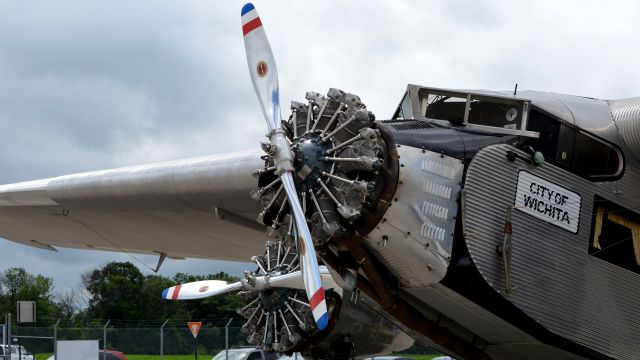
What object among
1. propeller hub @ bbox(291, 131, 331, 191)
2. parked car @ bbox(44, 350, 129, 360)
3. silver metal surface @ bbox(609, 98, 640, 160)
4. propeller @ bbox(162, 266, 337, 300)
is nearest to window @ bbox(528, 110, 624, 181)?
silver metal surface @ bbox(609, 98, 640, 160)

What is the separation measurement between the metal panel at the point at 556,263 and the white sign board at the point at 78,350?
1336 centimetres

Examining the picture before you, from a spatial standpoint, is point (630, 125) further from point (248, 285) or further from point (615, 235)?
point (248, 285)

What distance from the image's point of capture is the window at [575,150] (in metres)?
9.21

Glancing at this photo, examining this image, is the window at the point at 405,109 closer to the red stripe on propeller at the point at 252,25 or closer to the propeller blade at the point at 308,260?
the red stripe on propeller at the point at 252,25

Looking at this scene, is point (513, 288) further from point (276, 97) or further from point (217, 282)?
point (217, 282)

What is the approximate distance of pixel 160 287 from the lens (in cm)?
6312

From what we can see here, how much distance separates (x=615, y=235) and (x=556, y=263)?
1116 mm

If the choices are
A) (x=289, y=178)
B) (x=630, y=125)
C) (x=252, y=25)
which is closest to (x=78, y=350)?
(x=252, y=25)

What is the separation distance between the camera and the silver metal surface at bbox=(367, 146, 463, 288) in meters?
8.09

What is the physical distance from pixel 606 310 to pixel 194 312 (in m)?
47.3

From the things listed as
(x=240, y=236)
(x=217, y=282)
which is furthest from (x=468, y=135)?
(x=240, y=236)

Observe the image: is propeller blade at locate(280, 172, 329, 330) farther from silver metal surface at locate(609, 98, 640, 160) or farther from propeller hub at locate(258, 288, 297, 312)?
silver metal surface at locate(609, 98, 640, 160)

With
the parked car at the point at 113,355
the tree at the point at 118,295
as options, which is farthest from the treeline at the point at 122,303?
the parked car at the point at 113,355

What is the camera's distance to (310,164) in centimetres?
789
